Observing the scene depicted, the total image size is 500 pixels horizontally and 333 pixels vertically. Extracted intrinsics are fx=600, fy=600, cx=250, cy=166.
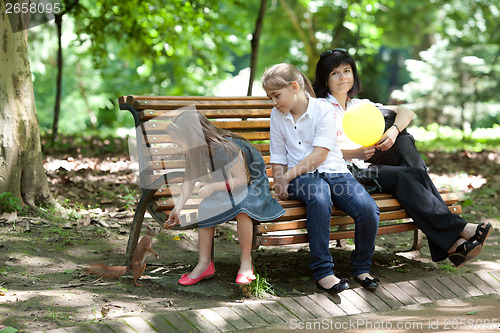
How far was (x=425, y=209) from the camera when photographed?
392 centimetres

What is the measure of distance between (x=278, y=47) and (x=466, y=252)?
17564 millimetres

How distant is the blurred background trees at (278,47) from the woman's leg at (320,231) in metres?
5.94

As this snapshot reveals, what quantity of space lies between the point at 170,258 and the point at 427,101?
45.1 feet

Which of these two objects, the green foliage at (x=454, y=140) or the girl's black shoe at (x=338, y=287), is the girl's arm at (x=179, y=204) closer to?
the girl's black shoe at (x=338, y=287)

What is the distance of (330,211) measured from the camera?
3.61 meters

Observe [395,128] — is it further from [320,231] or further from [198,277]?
[198,277]

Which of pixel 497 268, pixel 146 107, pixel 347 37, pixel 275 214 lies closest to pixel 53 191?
pixel 146 107

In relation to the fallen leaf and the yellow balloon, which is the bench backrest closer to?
the yellow balloon

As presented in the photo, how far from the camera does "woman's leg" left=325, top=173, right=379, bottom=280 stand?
3.65m

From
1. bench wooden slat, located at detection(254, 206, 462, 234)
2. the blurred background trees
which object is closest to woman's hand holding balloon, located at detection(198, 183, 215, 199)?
bench wooden slat, located at detection(254, 206, 462, 234)

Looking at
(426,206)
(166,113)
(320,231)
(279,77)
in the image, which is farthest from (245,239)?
(426,206)

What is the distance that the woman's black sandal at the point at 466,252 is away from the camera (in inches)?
148

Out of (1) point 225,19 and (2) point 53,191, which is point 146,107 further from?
(1) point 225,19

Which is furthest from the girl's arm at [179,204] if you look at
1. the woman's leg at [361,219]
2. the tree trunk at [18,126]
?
the tree trunk at [18,126]
